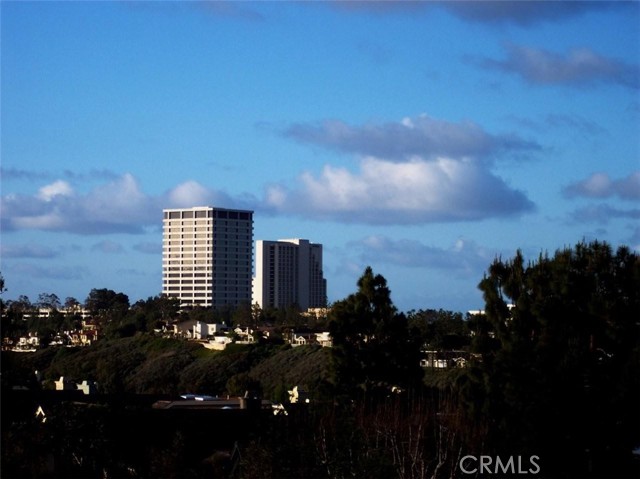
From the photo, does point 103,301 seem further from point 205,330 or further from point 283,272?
point 283,272

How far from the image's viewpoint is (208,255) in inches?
7392

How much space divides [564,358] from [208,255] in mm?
164052

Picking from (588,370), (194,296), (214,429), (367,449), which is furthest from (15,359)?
(194,296)

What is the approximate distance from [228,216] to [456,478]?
17589 cm

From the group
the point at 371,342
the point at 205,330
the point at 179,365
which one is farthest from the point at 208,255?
the point at 371,342

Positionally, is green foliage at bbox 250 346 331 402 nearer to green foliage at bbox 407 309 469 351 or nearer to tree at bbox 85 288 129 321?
green foliage at bbox 407 309 469 351

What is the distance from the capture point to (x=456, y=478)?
1973cm

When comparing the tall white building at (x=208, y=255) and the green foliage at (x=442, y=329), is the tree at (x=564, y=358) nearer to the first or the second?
the green foliage at (x=442, y=329)

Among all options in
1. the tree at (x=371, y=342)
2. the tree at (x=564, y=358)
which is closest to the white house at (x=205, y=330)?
the tree at (x=371, y=342)

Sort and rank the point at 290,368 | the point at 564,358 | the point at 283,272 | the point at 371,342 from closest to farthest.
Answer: the point at 564,358 < the point at 371,342 < the point at 290,368 < the point at 283,272

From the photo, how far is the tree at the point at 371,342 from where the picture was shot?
107 feet

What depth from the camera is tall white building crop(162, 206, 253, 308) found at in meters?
185

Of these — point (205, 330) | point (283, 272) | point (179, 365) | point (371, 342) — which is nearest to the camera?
point (371, 342)

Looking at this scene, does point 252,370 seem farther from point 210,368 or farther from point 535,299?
point 535,299
